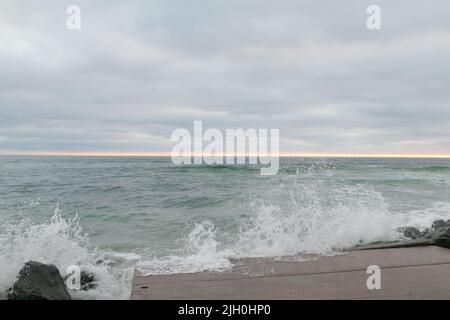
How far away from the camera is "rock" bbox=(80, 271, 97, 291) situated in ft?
16.6

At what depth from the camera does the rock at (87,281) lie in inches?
199

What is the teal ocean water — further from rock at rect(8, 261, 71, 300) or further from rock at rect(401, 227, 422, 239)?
rock at rect(8, 261, 71, 300)

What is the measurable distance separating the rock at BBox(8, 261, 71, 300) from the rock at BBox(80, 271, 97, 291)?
2.48 ft

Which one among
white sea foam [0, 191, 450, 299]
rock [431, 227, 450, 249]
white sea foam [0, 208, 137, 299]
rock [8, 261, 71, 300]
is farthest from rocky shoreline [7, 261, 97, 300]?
rock [431, 227, 450, 249]

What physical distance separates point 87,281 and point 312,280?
8.96 feet

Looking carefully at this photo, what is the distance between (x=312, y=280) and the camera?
4129 millimetres

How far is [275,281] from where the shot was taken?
4.11 metres

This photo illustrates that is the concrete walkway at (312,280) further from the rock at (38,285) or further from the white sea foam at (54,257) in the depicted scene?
the white sea foam at (54,257)

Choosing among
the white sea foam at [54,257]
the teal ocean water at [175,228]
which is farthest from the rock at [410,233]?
the white sea foam at [54,257]

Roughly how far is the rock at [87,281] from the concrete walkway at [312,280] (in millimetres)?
992

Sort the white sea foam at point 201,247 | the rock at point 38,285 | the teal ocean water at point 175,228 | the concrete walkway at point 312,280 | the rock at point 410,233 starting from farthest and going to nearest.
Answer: the rock at point 410,233 < the teal ocean water at point 175,228 < the white sea foam at point 201,247 < the rock at point 38,285 < the concrete walkway at point 312,280

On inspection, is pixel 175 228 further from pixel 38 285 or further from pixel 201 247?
pixel 38 285
